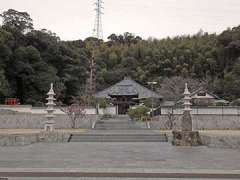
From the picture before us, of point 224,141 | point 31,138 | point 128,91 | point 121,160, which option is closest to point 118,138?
point 31,138

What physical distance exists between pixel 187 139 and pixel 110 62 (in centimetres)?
5430

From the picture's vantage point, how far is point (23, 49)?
3981 centimetres

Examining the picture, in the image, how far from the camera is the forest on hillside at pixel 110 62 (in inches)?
1567

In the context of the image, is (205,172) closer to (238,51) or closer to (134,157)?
(134,157)

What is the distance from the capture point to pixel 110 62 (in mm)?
68688

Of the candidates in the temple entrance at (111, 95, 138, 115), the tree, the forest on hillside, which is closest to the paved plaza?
the forest on hillside

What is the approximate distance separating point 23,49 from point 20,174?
1308 inches

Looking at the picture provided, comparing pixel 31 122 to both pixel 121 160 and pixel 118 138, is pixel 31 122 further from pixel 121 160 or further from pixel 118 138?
pixel 121 160

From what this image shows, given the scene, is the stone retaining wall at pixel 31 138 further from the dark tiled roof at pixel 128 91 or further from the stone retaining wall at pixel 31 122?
the dark tiled roof at pixel 128 91

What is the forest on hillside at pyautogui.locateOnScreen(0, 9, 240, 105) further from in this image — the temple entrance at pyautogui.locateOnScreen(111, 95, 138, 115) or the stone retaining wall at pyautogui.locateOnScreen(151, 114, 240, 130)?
the stone retaining wall at pyautogui.locateOnScreen(151, 114, 240, 130)

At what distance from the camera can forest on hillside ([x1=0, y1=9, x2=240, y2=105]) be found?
3981cm

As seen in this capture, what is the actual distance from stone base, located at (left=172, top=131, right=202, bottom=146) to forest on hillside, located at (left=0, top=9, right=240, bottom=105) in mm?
24810

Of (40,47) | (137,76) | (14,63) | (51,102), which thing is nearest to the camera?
(51,102)

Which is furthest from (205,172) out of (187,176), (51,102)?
(51,102)
